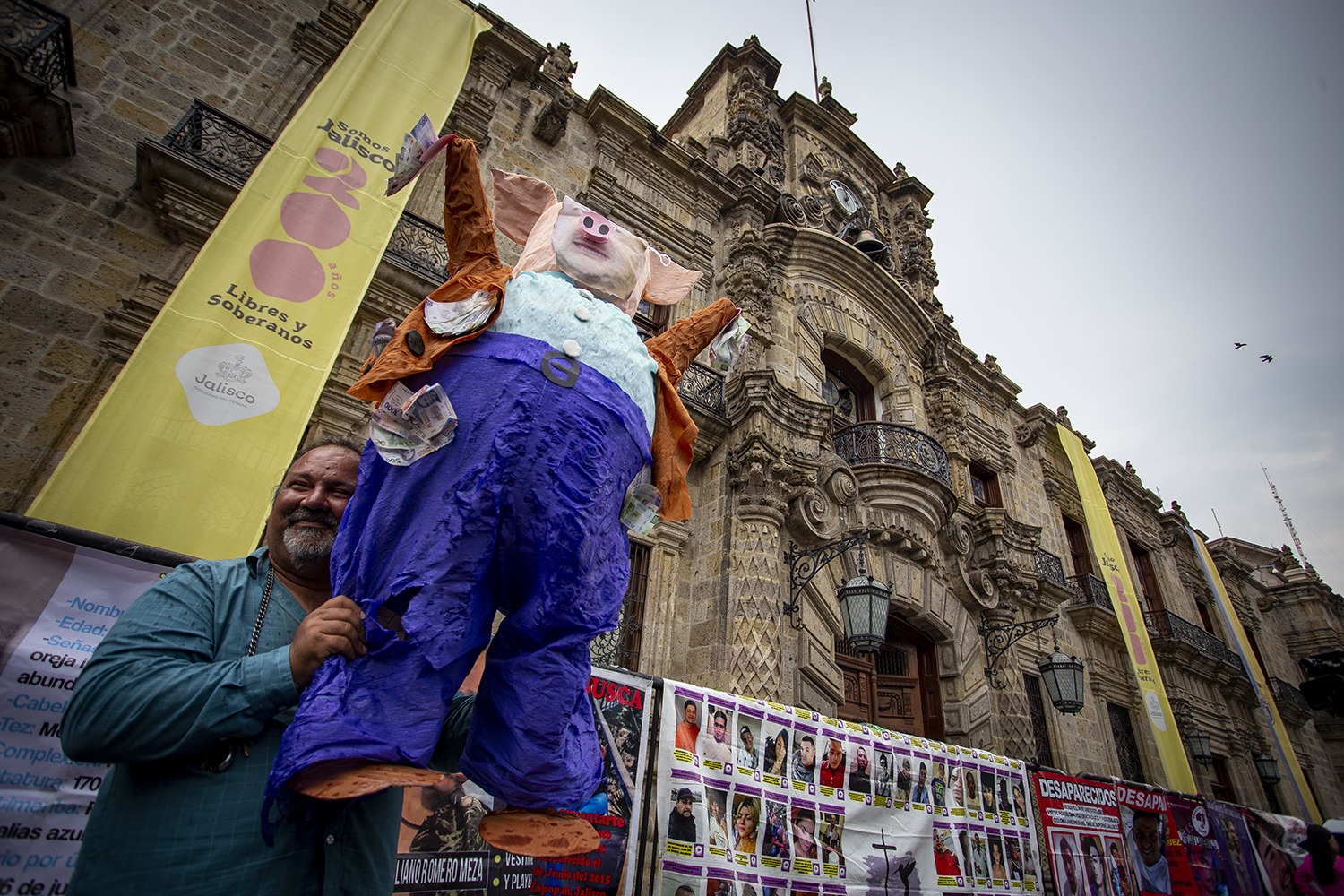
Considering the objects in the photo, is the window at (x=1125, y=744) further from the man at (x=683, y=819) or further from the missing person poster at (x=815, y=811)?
the man at (x=683, y=819)

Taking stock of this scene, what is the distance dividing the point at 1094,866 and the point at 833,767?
2.67 meters

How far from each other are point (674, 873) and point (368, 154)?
5559mm

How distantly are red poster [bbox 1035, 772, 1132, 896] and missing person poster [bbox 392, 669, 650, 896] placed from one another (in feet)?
10.7

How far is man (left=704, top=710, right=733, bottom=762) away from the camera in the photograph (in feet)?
10.7

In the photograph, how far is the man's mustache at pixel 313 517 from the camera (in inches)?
56.0

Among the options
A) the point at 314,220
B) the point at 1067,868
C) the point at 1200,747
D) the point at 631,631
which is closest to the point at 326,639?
the point at 314,220

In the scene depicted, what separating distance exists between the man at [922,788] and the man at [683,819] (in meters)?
1.78

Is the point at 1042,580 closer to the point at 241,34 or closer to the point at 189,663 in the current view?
the point at 189,663

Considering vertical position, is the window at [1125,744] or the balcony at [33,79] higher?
the balcony at [33,79]

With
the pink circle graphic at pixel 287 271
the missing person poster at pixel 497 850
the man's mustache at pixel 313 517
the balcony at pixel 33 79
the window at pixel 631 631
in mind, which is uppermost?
the balcony at pixel 33 79

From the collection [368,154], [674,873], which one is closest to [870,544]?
[674,873]

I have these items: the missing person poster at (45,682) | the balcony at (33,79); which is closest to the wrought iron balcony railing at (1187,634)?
the missing person poster at (45,682)

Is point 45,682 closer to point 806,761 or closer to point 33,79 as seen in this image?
point 806,761

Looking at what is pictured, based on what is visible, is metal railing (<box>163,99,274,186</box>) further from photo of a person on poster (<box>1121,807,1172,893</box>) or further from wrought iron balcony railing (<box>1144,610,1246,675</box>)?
wrought iron balcony railing (<box>1144,610,1246,675</box>)
